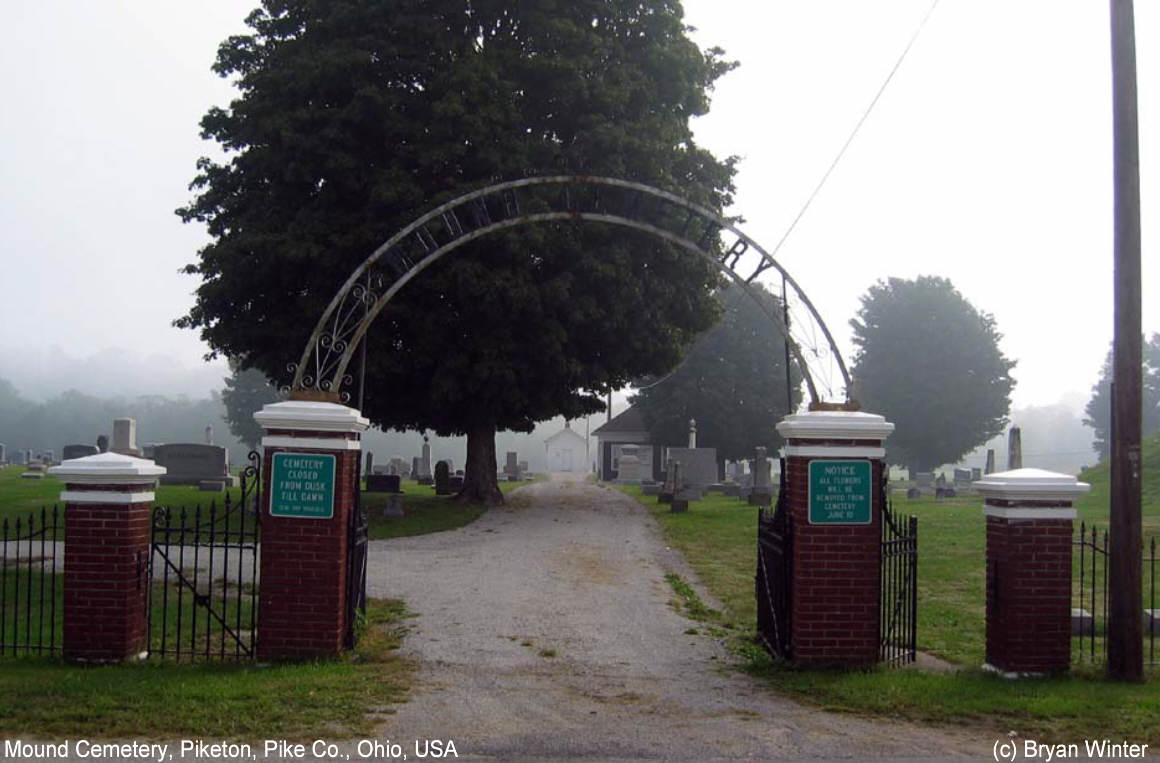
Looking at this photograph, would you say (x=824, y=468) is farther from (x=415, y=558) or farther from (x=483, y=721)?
(x=415, y=558)

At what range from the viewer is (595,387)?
27703 millimetres

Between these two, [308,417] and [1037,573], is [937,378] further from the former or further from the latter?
[308,417]

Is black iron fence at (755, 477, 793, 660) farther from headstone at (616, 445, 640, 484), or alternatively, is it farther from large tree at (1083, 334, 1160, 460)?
large tree at (1083, 334, 1160, 460)

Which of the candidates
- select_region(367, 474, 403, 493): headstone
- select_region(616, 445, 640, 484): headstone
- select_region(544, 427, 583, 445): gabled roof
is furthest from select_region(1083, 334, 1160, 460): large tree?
select_region(367, 474, 403, 493): headstone

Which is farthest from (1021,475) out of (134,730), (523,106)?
(523,106)

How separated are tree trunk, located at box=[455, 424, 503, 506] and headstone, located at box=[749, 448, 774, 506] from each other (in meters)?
7.65

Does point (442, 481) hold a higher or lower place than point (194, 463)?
lower

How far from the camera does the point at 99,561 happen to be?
9.13 m

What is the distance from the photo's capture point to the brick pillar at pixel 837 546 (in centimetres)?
954

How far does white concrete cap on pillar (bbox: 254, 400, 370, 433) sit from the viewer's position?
9.44m

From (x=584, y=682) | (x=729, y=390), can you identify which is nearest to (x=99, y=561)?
(x=584, y=682)

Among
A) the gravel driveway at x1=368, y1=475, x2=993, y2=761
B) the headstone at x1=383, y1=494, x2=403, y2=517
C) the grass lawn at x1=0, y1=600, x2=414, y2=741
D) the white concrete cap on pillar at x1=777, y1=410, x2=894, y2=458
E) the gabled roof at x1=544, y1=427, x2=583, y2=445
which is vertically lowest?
the gravel driveway at x1=368, y1=475, x2=993, y2=761

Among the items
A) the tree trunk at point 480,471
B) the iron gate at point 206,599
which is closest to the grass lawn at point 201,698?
the iron gate at point 206,599

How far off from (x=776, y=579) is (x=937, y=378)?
51.4 m
